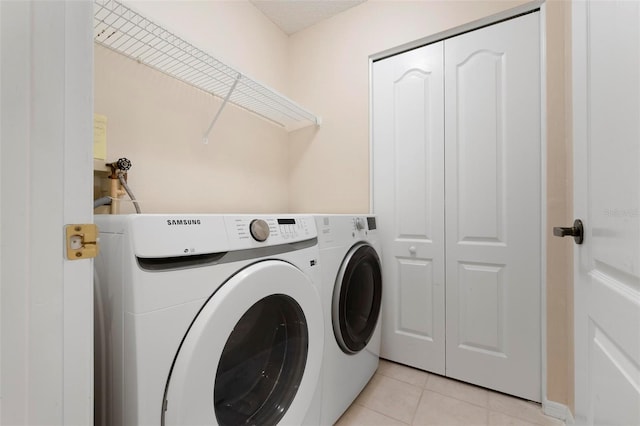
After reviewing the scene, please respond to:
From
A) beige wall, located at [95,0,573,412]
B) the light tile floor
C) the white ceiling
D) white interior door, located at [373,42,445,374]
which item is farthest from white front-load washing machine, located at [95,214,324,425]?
the white ceiling

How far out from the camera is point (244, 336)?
0.81 m

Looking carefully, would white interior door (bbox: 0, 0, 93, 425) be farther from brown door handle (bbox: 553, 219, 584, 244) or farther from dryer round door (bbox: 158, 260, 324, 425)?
brown door handle (bbox: 553, 219, 584, 244)

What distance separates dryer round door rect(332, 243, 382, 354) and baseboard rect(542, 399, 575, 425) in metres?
0.84

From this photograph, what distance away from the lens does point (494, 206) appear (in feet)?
4.69

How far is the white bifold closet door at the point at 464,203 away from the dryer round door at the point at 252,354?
A: 94 centimetres

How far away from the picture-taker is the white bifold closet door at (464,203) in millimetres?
1357

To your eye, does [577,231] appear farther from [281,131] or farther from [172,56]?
[281,131]

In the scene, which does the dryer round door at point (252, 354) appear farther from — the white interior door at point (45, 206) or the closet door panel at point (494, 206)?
the closet door panel at point (494, 206)

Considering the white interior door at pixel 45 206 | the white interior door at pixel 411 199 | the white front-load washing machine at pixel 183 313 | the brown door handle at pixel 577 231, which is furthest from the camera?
the white interior door at pixel 411 199

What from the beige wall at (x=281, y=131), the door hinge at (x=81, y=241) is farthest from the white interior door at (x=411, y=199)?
the door hinge at (x=81, y=241)

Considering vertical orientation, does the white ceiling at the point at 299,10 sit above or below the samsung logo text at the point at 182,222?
above

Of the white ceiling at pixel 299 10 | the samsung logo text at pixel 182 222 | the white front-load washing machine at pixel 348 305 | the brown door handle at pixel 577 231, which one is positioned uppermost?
the white ceiling at pixel 299 10

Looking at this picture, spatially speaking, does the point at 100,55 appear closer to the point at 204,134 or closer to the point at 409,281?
the point at 204,134

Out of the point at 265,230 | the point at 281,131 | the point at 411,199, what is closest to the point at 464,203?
the point at 411,199
